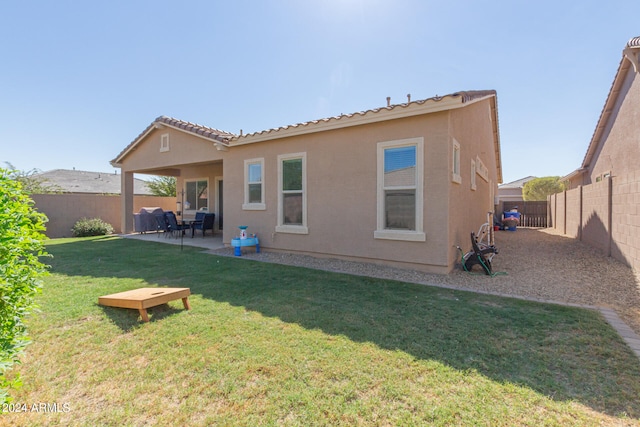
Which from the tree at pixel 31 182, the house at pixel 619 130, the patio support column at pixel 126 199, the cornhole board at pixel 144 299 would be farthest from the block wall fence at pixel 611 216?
the tree at pixel 31 182

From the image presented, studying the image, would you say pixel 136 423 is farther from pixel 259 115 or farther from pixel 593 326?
pixel 259 115

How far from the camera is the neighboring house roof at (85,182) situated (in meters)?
23.7

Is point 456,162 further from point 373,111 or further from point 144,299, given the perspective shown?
point 144,299

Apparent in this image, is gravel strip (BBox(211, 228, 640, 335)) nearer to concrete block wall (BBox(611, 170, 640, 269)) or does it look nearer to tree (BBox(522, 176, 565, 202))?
concrete block wall (BBox(611, 170, 640, 269))

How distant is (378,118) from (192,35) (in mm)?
7626

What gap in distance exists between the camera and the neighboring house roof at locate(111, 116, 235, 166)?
9906 mm

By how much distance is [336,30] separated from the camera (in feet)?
29.9

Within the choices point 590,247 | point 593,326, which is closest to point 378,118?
point 593,326

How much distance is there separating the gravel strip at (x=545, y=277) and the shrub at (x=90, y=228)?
9.40 m

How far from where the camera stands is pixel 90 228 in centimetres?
1411

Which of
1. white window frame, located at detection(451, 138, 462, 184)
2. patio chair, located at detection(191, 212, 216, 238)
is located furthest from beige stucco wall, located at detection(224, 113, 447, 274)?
patio chair, located at detection(191, 212, 216, 238)

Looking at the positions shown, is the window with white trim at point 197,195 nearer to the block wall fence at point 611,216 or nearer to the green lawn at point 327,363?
the green lawn at point 327,363

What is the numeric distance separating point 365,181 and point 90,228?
46.4ft

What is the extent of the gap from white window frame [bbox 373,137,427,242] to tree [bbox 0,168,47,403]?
19.2 ft
